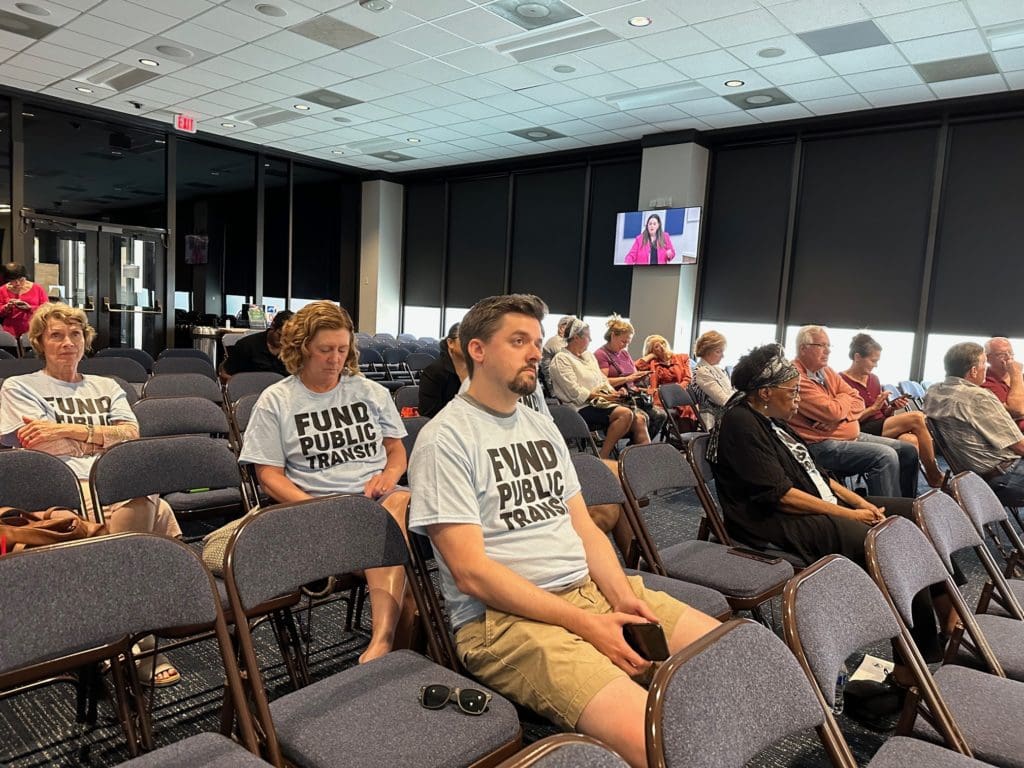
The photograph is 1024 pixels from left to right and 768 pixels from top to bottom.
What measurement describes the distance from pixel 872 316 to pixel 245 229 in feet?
31.1

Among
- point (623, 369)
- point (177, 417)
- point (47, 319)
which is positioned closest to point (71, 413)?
point (47, 319)

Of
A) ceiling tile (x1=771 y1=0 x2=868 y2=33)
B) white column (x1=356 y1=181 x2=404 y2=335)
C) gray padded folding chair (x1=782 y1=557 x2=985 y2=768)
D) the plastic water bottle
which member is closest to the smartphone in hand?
gray padded folding chair (x1=782 y1=557 x2=985 y2=768)

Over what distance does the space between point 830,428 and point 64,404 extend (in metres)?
4.03

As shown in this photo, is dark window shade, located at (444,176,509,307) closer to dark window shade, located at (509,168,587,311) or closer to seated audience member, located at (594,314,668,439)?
dark window shade, located at (509,168,587,311)

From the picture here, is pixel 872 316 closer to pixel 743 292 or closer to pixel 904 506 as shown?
pixel 743 292

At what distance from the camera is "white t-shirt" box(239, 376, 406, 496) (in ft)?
8.41

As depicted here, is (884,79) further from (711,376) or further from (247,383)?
(247,383)

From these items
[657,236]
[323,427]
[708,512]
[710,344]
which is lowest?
[708,512]

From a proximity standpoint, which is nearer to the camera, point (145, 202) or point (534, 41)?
point (534, 41)

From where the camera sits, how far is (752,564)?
2580mm

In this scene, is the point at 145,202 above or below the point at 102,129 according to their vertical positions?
below

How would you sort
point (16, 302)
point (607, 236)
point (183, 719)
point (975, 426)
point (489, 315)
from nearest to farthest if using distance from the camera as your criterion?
1. point (489, 315)
2. point (183, 719)
3. point (975, 426)
4. point (16, 302)
5. point (607, 236)

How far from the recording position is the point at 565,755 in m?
0.92

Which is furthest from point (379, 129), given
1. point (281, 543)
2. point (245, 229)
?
point (281, 543)
